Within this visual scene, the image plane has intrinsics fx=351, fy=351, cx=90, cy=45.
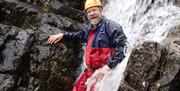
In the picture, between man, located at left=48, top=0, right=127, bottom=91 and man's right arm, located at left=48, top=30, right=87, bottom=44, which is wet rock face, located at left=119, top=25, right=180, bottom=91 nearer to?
man, located at left=48, top=0, right=127, bottom=91

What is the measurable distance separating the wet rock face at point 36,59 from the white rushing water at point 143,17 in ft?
6.01

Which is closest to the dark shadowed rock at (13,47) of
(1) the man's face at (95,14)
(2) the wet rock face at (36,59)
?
(2) the wet rock face at (36,59)

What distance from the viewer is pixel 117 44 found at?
6.46m

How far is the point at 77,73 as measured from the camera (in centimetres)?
849

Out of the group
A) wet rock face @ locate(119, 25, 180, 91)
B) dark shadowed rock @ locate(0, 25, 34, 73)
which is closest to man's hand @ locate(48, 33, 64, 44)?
dark shadowed rock @ locate(0, 25, 34, 73)

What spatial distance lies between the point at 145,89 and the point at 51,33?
288 centimetres

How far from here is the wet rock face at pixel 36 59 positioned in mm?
7777

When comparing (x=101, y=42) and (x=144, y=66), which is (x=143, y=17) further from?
(x=144, y=66)

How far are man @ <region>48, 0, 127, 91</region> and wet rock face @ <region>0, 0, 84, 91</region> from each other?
106 cm

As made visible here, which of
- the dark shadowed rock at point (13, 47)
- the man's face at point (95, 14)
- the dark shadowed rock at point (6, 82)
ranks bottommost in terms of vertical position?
the dark shadowed rock at point (6, 82)

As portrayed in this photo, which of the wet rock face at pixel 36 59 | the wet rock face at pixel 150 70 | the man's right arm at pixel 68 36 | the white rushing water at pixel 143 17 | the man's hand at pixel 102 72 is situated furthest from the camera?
the white rushing water at pixel 143 17

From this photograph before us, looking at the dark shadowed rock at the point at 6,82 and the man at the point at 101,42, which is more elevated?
the man at the point at 101,42

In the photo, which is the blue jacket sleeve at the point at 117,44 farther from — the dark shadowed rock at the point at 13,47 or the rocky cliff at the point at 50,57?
the dark shadowed rock at the point at 13,47

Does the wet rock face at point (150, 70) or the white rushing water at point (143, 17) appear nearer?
the wet rock face at point (150, 70)
